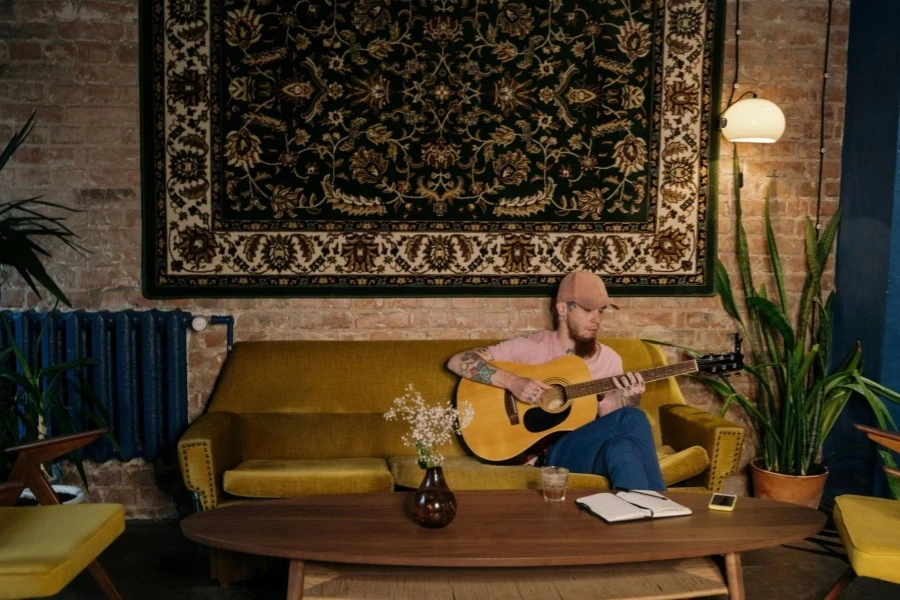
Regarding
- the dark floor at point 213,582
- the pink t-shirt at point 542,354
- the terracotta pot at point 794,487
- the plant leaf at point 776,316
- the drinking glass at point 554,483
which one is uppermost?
the plant leaf at point 776,316

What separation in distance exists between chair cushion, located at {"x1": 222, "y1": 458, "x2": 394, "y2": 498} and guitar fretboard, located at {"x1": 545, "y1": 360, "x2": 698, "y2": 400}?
0.84 metres

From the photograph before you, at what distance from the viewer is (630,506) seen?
2.54 m

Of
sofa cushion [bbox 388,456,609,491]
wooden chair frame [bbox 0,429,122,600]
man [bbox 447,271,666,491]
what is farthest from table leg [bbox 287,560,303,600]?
man [bbox 447,271,666,491]

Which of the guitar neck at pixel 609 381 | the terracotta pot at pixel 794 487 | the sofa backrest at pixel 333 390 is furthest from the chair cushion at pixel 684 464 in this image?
the terracotta pot at pixel 794 487

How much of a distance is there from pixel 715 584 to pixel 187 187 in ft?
9.30

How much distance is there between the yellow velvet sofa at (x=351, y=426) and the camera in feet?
10.3

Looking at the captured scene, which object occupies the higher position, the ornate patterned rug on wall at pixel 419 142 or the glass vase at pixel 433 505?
the ornate patterned rug on wall at pixel 419 142

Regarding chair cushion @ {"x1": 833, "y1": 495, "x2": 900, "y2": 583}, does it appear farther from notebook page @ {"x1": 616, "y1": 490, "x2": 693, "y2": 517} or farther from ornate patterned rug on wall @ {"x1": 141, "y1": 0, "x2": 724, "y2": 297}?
ornate patterned rug on wall @ {"x1": 141, "y1": 0, "x2": 724, "y2": 297}

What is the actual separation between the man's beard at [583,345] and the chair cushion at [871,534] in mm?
1261

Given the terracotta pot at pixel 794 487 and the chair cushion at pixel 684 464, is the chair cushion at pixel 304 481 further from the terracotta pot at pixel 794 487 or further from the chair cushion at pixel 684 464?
the terracotta pot at pixel 794 487

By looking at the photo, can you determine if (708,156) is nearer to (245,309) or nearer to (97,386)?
(245,309)

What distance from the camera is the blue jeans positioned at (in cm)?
301

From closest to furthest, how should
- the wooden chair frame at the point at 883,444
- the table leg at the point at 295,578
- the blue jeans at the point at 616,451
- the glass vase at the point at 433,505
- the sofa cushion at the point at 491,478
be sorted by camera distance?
the table leg at the point at 295,578 → the glass vase at the point at 433,505 → the wooden chair frame at the point at 883,444 → the blue jeans at the point at 616,451 → the sofa cushion at the point at 491,478

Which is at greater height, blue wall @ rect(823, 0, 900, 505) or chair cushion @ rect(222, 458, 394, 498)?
blue wall @ rect(823, 0, 900, 505)
